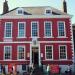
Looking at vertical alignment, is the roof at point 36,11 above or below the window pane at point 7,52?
above

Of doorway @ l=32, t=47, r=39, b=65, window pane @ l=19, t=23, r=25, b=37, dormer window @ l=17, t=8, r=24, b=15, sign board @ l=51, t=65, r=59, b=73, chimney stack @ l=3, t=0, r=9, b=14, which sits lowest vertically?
sign board @ l=51, t=65, r=59, b=73

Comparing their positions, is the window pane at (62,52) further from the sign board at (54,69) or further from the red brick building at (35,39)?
the sign board at (54,69)

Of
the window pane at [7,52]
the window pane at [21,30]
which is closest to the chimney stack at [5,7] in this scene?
the window pane at [21,30]

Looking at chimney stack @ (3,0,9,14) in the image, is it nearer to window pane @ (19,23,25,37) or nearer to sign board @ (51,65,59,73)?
window pane @ (19,23,25,37)

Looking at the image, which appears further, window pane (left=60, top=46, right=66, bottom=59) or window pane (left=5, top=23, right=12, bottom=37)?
window pane (left=5, top=23, right=12, bottom=37)

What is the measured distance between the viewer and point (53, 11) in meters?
41.6

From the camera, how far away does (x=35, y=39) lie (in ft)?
131

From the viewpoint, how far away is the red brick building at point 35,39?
3972cm

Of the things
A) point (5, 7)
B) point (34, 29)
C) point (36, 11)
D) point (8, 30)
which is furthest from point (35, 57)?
point (5, 7)

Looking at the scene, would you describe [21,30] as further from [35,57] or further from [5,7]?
[5,7]

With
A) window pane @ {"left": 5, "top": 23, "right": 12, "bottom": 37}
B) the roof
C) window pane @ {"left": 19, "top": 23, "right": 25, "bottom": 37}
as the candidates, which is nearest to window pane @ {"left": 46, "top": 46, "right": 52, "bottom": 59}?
window pane @ {"left": 19, "top": 23, "right": 25, "bottom": 37}

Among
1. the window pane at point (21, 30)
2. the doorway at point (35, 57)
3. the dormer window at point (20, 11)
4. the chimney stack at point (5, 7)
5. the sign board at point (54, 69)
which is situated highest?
the chimney stack at point (5, 7)

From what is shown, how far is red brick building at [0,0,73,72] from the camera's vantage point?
39719 mm

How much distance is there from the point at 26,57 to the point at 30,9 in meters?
7.05
